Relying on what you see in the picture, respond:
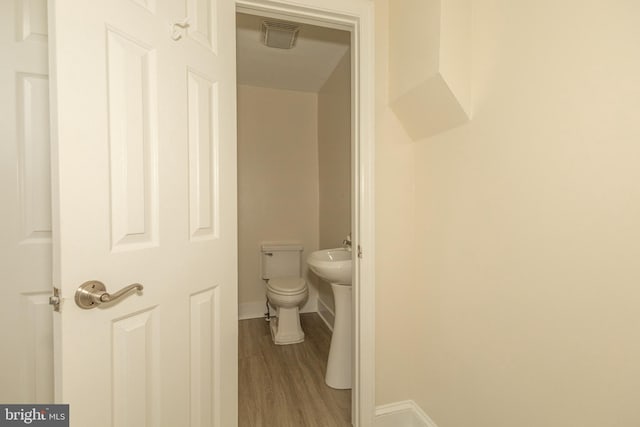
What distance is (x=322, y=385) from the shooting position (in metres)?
1.96

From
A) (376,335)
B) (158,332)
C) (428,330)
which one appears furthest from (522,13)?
(158,332)

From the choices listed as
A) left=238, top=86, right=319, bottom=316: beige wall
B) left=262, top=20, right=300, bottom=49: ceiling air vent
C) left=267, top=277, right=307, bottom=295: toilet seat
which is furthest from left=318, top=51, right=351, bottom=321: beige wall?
left=262, top=20, right=300, bottom=49: ceiling air vent

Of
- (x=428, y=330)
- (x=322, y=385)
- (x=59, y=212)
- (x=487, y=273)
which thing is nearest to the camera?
(x=59, y=212)

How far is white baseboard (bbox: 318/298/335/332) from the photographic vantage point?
9.38 ft

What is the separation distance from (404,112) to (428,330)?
3.62 ft

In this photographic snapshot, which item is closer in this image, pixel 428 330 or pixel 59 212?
pixel 59 212

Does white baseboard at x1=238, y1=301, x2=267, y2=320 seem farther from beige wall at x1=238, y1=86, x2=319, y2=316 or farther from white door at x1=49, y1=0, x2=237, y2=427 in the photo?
white door at x1=49, y1=0, x2=237, y2=427

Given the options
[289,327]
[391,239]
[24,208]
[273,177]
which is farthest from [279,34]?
[289,327]

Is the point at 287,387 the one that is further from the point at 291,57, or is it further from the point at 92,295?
the point at 291,57

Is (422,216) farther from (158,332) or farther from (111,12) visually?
(111,12)

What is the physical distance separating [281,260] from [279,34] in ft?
6.92

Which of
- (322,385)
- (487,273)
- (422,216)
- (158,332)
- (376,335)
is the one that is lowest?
(322,385)

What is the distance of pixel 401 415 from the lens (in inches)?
59.9

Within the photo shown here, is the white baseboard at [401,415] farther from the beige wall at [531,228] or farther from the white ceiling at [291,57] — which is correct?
the white ceiling at [291,57]
